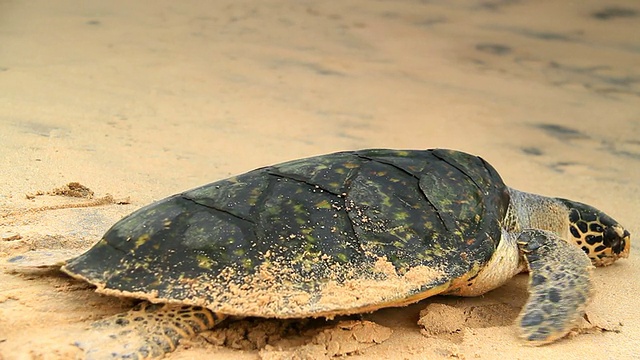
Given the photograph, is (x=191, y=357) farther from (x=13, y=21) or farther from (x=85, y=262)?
(x=13, y=21)

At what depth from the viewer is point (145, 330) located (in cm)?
212

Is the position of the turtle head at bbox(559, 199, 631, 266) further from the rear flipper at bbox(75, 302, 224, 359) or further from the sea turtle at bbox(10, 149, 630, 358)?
the rear flipper at bbox(75, 302, 224, 359)

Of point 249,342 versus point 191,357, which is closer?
point 191,357

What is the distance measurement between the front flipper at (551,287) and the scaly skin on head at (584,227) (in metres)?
0.32

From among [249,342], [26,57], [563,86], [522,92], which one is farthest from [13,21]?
[249,342]

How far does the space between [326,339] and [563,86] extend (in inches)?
256

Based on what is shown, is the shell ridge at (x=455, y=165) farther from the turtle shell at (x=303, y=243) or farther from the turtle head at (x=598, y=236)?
the turtle head at (x=598, y=236)

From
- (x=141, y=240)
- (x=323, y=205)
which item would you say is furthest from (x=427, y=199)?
(x=141, y=240)

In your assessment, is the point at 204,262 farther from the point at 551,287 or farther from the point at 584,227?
the point at 584,227

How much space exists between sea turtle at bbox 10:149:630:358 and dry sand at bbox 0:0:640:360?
0.13m

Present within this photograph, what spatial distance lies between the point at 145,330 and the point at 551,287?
158 cm

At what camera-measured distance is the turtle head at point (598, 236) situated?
3.28 m

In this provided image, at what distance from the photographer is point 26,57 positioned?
7004mm

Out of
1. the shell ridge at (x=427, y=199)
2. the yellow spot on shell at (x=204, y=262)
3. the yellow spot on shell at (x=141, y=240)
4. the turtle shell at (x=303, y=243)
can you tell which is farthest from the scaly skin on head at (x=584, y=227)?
the yellow spot on shell at (x=141, y=240)
